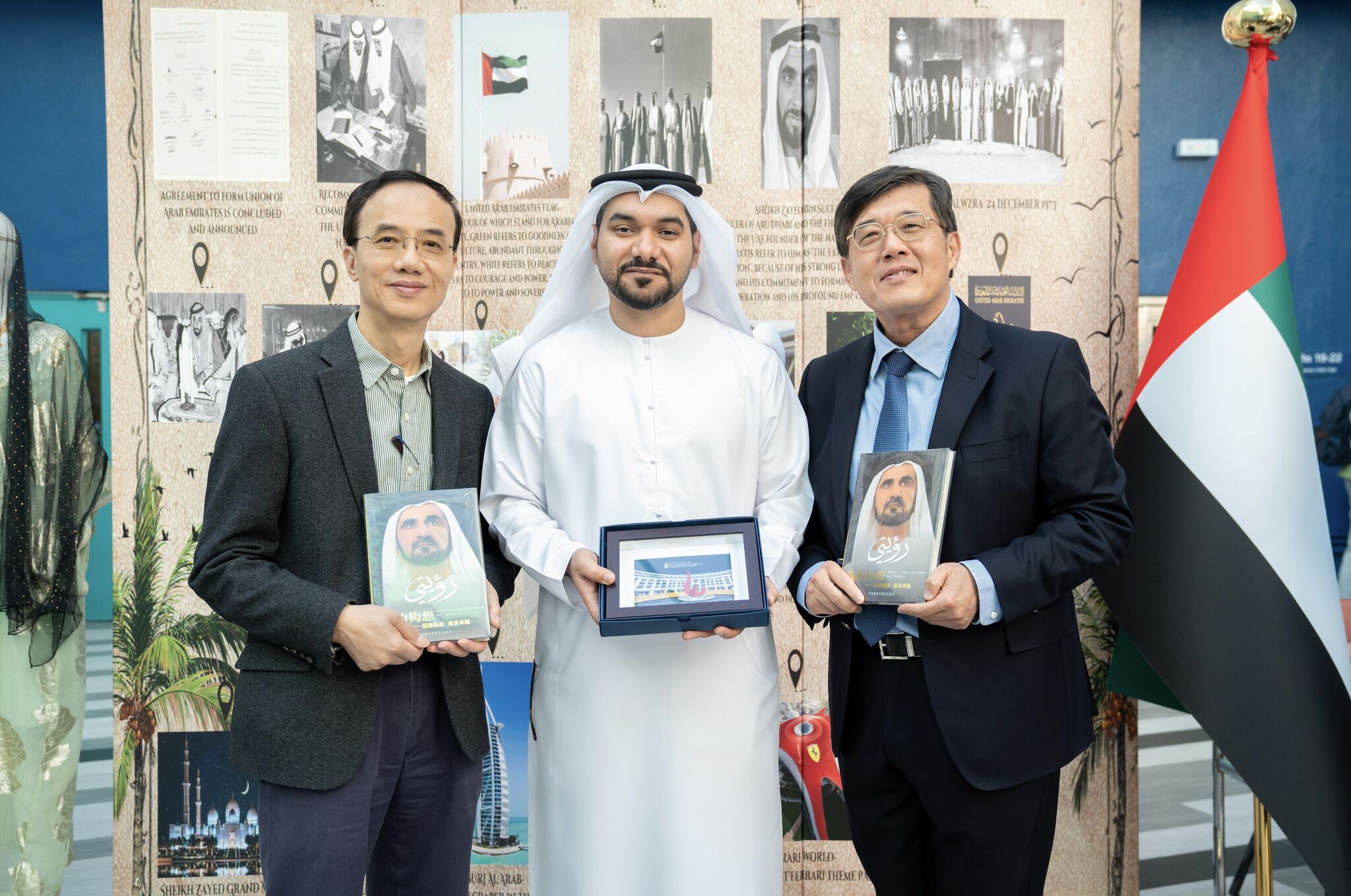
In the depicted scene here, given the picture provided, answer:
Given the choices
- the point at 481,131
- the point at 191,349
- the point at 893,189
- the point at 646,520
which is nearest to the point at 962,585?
the point at 646,520

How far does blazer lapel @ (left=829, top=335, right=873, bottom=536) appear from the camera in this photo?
2289mm

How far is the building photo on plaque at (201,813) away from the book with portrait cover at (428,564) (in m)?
2.09

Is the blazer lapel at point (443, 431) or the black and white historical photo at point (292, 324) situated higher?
the black and white historical photo at point (292, 324)

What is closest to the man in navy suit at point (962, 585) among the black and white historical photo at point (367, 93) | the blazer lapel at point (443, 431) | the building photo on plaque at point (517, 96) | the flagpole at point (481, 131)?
the blazer lapel at point (443, 431)

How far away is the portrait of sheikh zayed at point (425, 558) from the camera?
1978 millimetres

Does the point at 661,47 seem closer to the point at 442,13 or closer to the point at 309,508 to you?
the point at 442,13

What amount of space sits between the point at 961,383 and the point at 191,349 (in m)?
2.82

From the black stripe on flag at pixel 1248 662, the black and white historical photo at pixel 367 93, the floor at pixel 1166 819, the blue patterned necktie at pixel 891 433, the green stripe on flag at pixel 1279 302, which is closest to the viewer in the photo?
the blue patterned necktie at pixel 891 433

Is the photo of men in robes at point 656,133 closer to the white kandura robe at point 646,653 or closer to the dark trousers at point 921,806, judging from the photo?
the white kandura robe at point 646,653

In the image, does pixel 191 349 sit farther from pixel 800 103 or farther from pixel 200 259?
pixel 800 103

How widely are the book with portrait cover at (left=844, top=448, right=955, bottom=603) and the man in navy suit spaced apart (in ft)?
0.13

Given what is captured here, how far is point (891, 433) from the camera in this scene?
2283 mm

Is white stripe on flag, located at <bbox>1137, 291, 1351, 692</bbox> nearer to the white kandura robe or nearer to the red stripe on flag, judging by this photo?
the red stripe on flag

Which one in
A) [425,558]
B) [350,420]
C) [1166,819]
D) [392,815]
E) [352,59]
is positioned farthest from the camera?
[1166,819]
